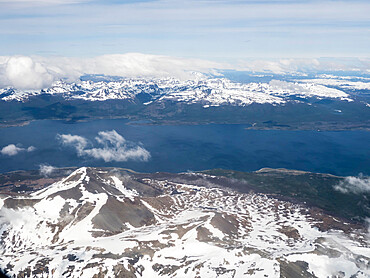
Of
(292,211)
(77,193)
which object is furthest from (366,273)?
(77,193)

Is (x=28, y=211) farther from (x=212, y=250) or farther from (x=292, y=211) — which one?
(x=292, y=211)

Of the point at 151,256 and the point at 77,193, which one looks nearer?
the point at 151,256

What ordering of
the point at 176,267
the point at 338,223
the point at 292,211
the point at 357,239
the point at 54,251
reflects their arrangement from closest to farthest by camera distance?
the point at 176,267
the point at 54,251
the point at 357,239
the point at 338,223
the point at 292,211

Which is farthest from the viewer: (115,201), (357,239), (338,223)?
(338,223)

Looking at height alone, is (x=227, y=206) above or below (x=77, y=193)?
below

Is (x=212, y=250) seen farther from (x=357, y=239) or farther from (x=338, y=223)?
(x=338, y=223)

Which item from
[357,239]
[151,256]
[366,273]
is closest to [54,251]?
[151,256]
